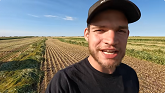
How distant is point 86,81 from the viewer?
125 cm

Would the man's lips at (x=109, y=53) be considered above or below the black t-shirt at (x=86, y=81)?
above

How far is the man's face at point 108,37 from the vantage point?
3.91 feet

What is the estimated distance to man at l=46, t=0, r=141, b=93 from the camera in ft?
3.83

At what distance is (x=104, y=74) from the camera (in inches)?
51.8

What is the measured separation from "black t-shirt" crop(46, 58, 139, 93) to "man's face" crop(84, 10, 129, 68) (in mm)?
205

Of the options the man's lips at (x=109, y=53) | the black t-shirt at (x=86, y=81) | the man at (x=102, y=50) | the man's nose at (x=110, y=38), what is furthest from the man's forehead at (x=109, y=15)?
the black t-shirt at (x=86, y=81)

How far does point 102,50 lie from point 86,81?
1.52ft

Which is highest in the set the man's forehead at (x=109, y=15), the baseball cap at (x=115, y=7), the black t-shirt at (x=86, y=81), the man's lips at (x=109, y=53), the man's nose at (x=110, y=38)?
the baseball cap at (x=115, y=7)

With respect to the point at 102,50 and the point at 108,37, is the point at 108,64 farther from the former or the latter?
the point at 108,37

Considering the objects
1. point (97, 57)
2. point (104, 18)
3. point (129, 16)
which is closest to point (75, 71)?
point (97, 57)

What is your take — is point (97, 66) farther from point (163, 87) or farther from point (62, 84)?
point (163, 87)

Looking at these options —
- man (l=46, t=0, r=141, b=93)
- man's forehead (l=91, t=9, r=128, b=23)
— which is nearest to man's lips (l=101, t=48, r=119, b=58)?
man (l=46, t=0, r=141, b=93)

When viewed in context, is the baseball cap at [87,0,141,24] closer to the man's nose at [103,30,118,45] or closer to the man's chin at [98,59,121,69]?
the man's nose at [103,30,118,45]

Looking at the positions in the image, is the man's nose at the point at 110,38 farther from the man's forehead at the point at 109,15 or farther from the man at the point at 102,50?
the man's forehead at the point at 109,15
